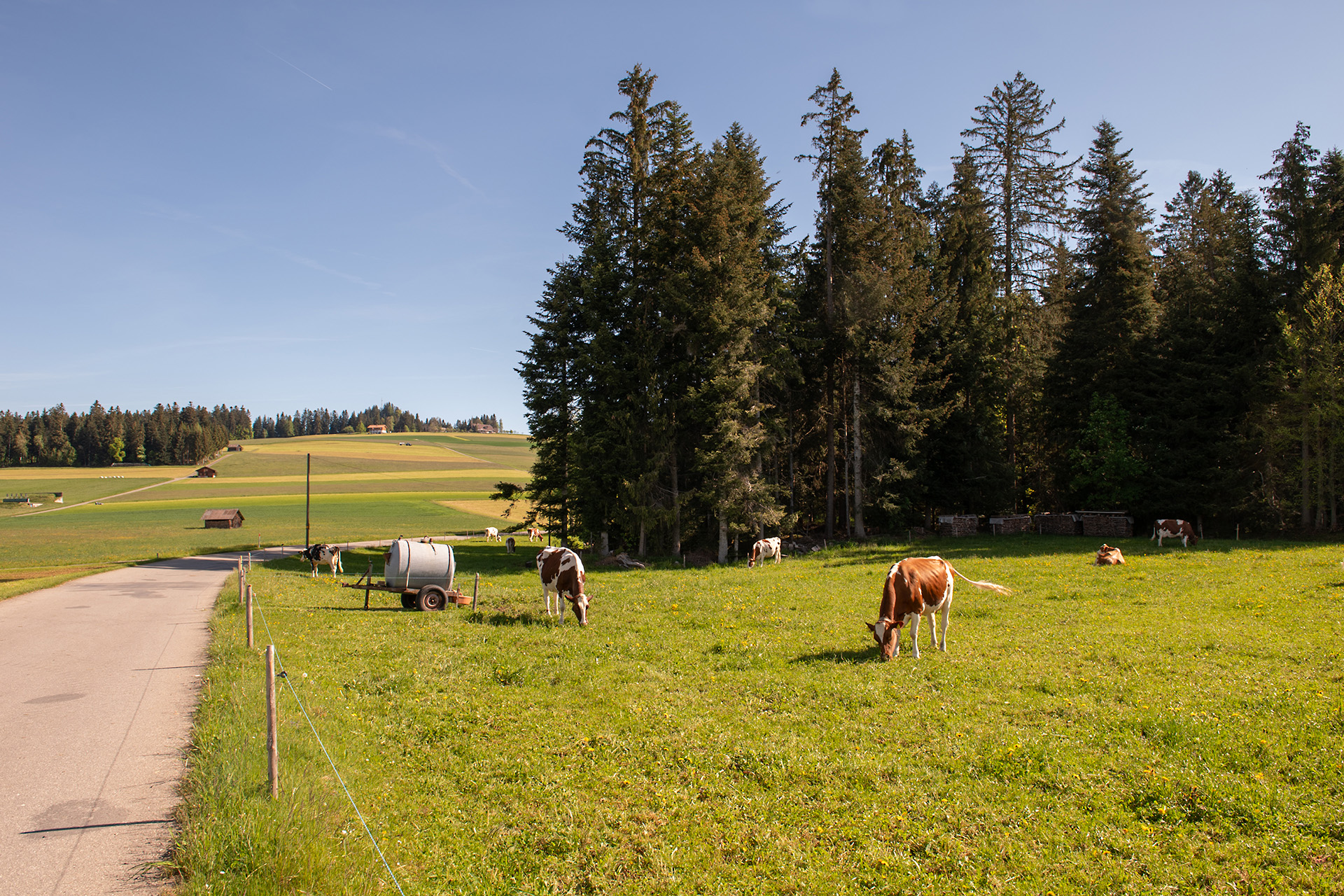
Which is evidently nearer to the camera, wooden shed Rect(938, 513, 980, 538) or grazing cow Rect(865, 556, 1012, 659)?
grazing cow Rect(865, 556, 1012, 659)

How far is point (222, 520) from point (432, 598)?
60343mm

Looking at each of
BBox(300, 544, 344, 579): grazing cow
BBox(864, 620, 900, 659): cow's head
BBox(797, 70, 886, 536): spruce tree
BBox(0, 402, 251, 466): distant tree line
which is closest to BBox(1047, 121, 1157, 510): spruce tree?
BBox(797, 70, 886, 536): spruce tree

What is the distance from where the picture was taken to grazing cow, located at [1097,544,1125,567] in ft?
77.9

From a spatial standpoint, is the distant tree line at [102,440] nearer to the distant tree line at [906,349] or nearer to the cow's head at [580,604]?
the distant tree line at [906,349]

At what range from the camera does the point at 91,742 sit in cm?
870

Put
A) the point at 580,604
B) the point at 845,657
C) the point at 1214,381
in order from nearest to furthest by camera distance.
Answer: the point at 845,657 < the point at 580,604 < the point at 1214,381

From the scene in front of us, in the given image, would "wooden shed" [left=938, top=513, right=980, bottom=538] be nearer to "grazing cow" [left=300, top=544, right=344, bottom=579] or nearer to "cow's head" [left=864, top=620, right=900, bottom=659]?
"cow's head" [left=864, top=620, right=900, bottom=659]

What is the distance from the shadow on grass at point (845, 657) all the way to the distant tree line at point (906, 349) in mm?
18563

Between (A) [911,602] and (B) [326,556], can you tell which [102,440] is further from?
(A) [911,602]

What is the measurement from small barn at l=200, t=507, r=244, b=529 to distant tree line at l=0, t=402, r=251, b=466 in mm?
96583

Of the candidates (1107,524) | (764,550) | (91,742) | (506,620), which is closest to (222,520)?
(764,550)

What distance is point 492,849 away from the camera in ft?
21.5

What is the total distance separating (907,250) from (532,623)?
97.8ft

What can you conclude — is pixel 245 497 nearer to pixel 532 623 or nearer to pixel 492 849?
pixel 532 623
